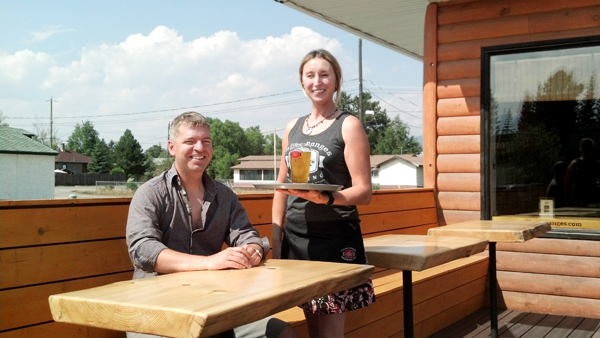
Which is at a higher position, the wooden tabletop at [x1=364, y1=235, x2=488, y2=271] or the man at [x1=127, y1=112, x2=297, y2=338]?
the man at [x1=127, y1=112, x2=297, y2=338]

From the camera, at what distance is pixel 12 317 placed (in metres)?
1.90

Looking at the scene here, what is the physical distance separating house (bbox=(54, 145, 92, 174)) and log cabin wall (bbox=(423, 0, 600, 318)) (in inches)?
2507

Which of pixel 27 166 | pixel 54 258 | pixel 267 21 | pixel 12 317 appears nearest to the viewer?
pixel 12 317

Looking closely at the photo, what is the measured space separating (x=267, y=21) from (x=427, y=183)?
94.7m

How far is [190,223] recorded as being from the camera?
73.9 inches

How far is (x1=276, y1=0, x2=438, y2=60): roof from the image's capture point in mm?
5336

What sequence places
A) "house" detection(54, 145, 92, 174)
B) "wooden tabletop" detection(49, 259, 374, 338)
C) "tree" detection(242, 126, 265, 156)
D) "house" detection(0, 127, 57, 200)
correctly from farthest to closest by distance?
"tree" detection(242, 126, 265, 156) → "house" detection(54, 145, 92, 174) → "house" detection(0, 127, 57, 200) → "wooden tabletop" detection(49, 259, 374, 338)

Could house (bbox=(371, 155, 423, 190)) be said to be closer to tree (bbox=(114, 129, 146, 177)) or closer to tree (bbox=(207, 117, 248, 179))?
tree (bbox=(207, 117, 248, 179))

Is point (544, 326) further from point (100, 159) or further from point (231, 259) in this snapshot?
point (100, 159)

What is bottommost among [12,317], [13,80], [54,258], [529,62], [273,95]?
[12,317]

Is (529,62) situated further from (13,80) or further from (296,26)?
(13,80)

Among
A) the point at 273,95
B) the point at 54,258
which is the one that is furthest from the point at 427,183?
the point at 273,95

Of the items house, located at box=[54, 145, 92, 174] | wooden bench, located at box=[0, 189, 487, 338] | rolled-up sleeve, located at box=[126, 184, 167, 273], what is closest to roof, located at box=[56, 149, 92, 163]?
house, located at box=[54, 145, 92, 174]

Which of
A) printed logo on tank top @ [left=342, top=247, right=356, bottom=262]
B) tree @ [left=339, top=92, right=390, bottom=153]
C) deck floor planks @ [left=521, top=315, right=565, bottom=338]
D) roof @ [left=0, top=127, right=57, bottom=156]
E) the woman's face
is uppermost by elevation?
tree @ [left=339, top=92, right=390, bottom=153]
